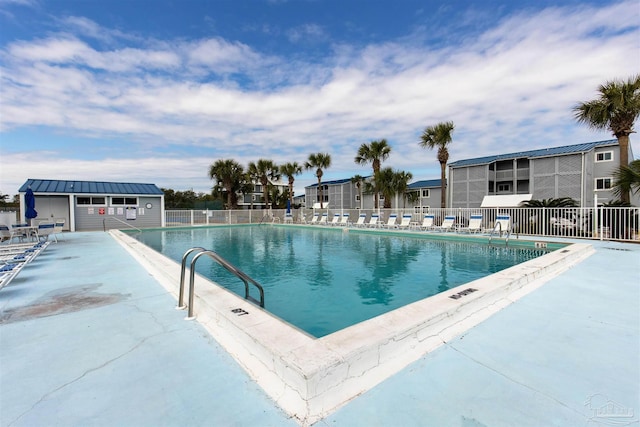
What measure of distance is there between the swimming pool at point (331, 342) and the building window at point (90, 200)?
1826 cm

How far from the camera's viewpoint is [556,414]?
164 cm

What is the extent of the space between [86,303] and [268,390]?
319 centimetres

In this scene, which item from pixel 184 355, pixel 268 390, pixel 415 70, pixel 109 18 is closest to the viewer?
pixel 268 390

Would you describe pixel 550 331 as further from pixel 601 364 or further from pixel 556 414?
pixel 556 414

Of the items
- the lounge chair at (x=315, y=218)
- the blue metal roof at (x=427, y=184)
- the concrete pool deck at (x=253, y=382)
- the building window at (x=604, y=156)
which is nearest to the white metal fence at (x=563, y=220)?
the lounge chair at (x=315, y=218)

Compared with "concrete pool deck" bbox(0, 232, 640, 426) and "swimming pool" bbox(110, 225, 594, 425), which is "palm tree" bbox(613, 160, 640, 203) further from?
"swimming pool" bbox(110, 225, 594, 425)

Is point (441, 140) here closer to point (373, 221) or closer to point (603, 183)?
point (373, 221)

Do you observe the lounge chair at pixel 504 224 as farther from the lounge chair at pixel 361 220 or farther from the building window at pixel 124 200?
the building window at pixel 124 200

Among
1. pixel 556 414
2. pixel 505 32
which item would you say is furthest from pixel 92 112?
pixel 556 414

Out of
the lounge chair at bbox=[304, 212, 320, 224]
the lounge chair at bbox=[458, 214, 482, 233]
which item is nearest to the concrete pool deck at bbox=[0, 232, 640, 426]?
the lounge chair at bbox=[458, 214, 482, 233]

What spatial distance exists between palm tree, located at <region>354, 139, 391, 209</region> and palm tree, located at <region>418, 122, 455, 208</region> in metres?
3.30

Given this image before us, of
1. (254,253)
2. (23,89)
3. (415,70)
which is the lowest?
(254,253)

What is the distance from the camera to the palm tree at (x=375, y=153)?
958 inches

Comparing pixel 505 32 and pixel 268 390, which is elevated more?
pixel 505 32
